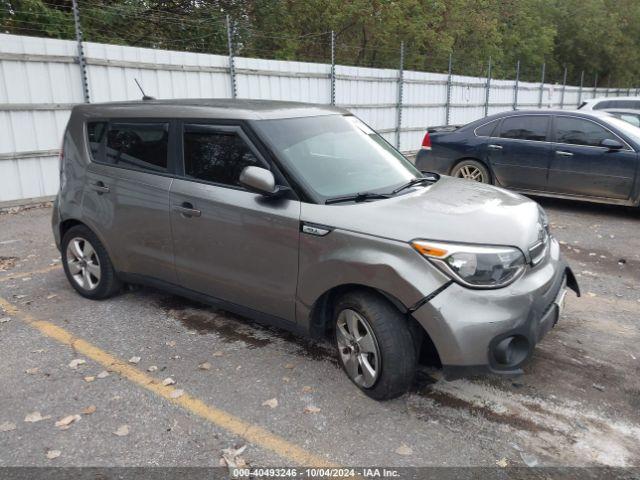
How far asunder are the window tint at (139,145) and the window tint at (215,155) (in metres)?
0.27

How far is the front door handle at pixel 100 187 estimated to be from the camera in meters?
4.54

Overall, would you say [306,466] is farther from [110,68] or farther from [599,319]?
[110,68]

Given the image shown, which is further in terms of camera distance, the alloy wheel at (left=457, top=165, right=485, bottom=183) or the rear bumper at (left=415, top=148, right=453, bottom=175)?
the rear bumper at (left=415, top=148, right=453, bottom=175)

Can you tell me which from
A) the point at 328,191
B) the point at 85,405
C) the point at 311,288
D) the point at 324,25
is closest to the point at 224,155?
the point at 328,191

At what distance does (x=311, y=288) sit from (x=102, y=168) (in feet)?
7.75

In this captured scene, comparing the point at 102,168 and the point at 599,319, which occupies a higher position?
the point at 102,168

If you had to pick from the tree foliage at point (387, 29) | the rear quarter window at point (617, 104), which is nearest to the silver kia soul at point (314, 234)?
the tree foliage at point (387, 29)

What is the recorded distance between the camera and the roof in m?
3.88

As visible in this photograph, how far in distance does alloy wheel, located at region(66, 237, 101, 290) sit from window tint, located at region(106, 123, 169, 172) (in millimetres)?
855

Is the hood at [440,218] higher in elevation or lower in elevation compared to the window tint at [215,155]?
lower

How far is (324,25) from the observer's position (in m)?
21.6

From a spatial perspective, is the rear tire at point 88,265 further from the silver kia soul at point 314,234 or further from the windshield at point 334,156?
the windshield at point 334,156

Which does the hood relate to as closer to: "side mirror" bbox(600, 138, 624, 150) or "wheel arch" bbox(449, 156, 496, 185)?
"side mirror" bbox(600, 138, 624, 150)

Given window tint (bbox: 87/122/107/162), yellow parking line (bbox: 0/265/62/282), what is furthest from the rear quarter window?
yellow parking line (bbox: 0/265/62/282)
